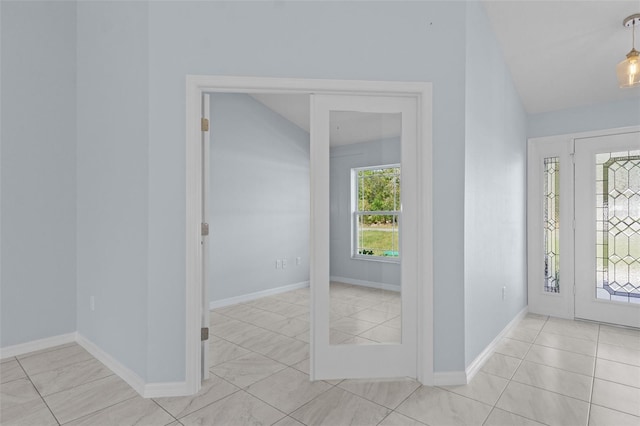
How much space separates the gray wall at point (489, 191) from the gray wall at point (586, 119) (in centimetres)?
40

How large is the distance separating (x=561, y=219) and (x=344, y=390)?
322 centimetres

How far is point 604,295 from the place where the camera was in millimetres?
3697

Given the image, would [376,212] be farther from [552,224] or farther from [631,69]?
[552,224]

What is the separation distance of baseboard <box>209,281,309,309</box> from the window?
2504mm

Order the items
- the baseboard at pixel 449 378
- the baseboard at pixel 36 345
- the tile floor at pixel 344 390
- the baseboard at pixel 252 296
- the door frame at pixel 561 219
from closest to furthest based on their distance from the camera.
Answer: the tile floor at pixel 344 390
the baseboard at pixel 449 378
the baseboard at pixel 36 345
the door frame at pixel 561 219
the baseboard at pixel 252 296

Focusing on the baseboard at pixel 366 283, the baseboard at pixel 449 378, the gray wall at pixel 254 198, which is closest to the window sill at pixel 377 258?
the baseboard at pixel 366 283

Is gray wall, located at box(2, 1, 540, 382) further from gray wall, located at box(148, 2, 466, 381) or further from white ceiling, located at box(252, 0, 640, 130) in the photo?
white ceiling, located at box(252, 0, 640, 130)

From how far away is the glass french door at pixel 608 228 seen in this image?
3508mm

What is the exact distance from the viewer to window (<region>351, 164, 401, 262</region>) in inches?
99.3

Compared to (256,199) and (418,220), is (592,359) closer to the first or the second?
(418,220)

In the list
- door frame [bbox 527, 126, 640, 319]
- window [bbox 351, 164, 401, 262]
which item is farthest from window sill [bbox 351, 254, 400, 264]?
door frame [bbox 527, 126, 640, 319]

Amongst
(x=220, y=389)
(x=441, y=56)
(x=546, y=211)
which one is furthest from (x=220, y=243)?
(x=546, y=211)

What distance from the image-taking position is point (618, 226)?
141 inches

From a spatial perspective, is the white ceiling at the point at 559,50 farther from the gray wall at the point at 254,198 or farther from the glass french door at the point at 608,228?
the gray wall at the point at 254,198
